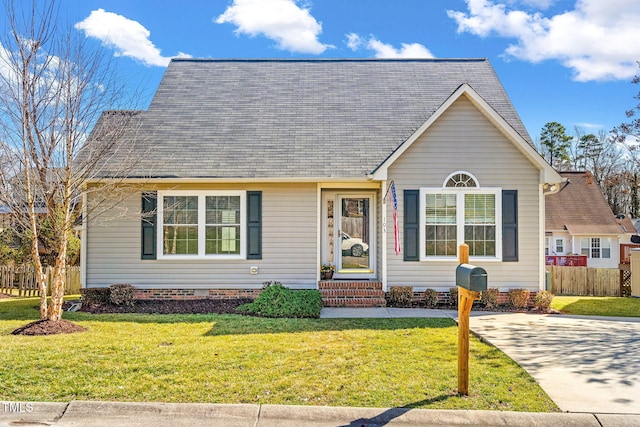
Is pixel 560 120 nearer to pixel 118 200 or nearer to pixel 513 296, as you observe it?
pixel 513 296

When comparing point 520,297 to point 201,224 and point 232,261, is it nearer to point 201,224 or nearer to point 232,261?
point 232,261

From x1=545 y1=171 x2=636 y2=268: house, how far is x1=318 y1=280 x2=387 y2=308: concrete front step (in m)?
18.3

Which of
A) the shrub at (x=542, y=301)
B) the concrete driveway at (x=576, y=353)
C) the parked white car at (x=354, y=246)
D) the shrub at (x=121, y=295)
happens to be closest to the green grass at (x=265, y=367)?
the concrete driveway at (x=576, y=353)

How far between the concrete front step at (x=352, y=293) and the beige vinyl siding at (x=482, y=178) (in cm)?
49

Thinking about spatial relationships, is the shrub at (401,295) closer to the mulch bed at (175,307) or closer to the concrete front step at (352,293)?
the concrete front step at (352,293)

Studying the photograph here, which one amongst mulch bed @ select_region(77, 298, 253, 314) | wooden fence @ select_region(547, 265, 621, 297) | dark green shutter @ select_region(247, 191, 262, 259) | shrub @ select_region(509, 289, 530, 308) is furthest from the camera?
wooden fence @ select_region(547, 265, 621, 297)

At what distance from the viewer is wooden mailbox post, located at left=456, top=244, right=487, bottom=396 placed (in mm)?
4531

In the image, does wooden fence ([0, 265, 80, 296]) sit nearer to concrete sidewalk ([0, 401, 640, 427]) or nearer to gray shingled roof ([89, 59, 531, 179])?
gray shingled roof ([89, 59, 531, 179])

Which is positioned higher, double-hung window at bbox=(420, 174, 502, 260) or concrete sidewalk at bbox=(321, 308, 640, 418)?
double-hung window at bbox=(420, 174, 502, 260)

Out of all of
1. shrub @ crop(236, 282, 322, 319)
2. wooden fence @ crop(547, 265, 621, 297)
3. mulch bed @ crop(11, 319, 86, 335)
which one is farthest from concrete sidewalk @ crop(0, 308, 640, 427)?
wooden fence @ crop(547, 265, 621, 297)

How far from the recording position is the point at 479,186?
36.1 feet

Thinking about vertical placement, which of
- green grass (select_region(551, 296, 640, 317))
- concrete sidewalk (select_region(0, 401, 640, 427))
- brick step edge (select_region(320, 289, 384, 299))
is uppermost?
brick step edge (select_region(320, 289, 384, 299))

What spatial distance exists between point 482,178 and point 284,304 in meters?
5.67

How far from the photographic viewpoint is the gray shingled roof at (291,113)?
11.7m
